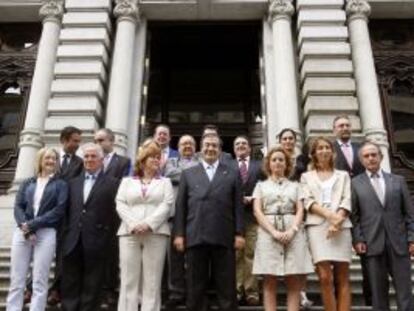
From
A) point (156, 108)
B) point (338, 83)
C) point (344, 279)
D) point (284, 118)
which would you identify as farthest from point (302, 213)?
point (156, 108)

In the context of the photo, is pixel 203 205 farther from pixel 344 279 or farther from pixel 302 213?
pixel 344 279

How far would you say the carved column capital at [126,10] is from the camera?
13016 mm

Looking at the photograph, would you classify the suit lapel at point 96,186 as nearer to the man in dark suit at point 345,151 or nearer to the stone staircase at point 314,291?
the stone staircase at point 314,291

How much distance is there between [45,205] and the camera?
21.8ft

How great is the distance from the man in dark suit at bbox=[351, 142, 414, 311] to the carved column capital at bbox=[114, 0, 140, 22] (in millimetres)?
8163

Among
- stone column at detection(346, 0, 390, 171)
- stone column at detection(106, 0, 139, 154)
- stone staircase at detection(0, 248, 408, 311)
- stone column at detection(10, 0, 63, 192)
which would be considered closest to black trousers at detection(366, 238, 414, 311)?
stone staircase at detection(0, 248, 408, 311)

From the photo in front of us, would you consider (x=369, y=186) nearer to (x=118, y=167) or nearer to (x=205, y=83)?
(x=118, y=167)

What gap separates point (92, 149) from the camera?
22.2 feet

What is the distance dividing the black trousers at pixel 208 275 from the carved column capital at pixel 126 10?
8262 mm

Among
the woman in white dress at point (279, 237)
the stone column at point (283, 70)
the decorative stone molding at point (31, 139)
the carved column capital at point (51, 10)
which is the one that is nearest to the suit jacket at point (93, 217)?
the woman in white dress at point (279, 237)

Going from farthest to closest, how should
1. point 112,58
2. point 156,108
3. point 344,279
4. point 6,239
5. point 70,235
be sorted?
1. point 156,108
2. point 112,58
3. point 6,239
4. point 70,235
5. point 344,279

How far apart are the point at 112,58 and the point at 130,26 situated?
873 millimetres

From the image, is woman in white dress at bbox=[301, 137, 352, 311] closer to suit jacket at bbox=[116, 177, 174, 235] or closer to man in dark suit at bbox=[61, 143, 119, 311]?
suit jacket at bbox=[116, 177, 174, 235]

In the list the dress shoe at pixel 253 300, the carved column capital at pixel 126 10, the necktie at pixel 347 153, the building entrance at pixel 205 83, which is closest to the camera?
the dress shoe at pixel 253 300
